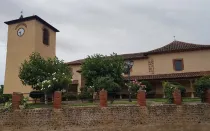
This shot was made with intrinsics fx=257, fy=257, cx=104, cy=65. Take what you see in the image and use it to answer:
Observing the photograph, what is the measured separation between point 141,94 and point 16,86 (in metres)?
17.1

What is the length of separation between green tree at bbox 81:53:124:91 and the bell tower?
7.66 metres

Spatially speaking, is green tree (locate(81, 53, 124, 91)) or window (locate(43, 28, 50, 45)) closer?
green tree (locate(81, 53, 124, 91))

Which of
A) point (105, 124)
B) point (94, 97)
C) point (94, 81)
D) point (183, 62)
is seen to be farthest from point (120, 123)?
point (183, 62)

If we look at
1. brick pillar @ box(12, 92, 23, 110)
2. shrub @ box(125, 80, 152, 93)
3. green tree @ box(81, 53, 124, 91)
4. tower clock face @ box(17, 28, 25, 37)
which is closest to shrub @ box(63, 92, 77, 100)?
green tree @ box(81, 53, 124, 91)

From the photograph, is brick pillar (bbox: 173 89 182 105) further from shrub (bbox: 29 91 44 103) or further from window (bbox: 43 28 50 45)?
window (bbox: 43 28 50 45)

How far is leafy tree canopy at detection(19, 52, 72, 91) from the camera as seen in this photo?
19.6m

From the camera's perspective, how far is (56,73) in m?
20.6

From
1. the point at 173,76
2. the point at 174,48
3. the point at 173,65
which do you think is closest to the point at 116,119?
the point at 173,76

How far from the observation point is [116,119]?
1541cm

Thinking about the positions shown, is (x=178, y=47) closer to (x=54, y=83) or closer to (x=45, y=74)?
(x=45, y=74)

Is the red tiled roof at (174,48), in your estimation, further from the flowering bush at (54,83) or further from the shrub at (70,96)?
the flowering bush at (54,83)

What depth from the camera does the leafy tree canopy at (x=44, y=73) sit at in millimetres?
19639

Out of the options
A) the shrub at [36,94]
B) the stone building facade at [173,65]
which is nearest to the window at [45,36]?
the stone building facade at [173,65]

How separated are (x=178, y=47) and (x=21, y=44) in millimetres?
17328
